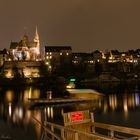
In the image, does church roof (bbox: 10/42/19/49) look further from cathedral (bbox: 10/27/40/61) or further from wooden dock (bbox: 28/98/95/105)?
wooden dock (bbox: 28/98/95/105)

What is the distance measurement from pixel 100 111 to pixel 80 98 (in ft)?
30.6

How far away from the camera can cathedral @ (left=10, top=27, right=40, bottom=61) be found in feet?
453

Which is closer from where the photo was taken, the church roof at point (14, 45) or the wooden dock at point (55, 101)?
the wooden dock at point (55, 101)

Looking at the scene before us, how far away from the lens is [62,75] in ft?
391

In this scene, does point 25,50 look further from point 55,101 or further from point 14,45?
point 55,101

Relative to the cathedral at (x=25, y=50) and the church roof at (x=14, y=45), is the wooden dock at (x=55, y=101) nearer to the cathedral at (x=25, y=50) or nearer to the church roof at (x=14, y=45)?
the cathedral at (x=25, y=50)

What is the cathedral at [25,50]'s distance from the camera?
453ft

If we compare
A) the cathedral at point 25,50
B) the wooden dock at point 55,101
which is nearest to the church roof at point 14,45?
the cathedral at point 25,50

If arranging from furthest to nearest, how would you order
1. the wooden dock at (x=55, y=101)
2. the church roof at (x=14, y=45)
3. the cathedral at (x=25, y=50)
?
the church roof at (x=14, y=45)
the cathedral at (x=25, y=50)
the wooden dock at (x=55, y=101)

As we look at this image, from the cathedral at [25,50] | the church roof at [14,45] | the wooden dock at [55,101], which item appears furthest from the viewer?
the church roof at [14,45]

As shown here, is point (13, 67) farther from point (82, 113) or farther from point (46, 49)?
point (82, 113)

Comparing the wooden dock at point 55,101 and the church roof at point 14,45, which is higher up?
the church roof at point 14,45

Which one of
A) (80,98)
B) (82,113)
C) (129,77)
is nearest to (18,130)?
(82,113)

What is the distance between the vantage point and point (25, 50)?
462 ft
